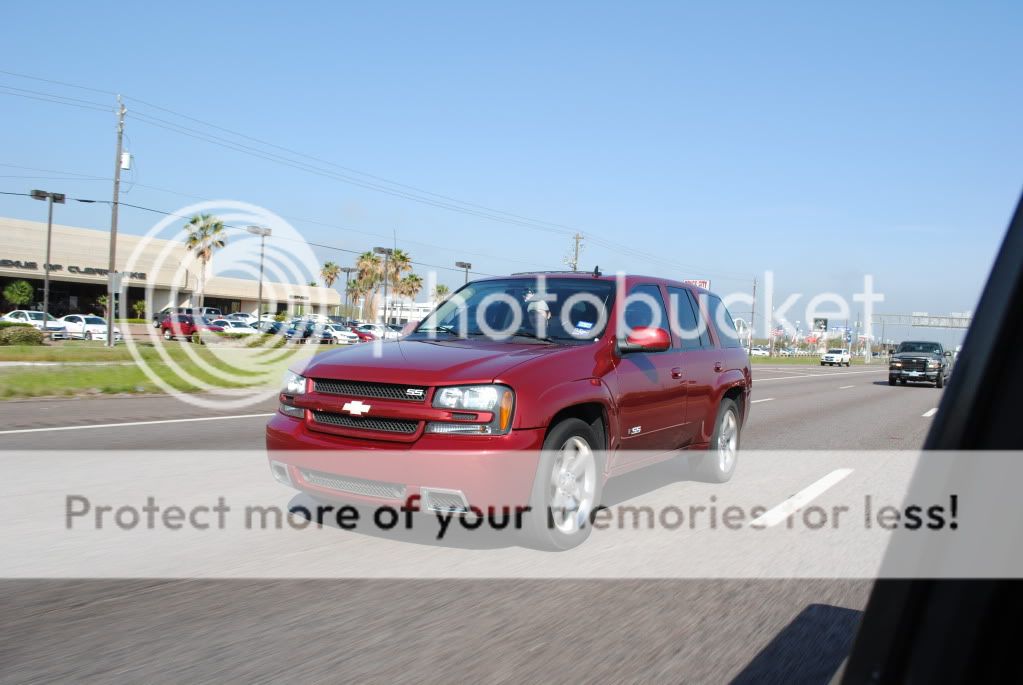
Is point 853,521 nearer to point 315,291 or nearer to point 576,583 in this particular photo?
point 576,583

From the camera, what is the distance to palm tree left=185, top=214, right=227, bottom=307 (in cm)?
6372

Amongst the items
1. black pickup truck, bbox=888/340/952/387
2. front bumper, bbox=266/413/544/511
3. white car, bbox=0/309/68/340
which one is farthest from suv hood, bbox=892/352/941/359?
white car, bbox=0/309/68/340

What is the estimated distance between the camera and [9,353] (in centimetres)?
2752

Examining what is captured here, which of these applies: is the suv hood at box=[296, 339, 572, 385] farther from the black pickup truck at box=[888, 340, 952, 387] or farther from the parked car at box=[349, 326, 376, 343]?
the parked car at box=[349, 326, 376, 343]

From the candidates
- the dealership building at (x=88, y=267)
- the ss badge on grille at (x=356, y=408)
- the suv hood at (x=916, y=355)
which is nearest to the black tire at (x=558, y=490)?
the ss badge on grille at (x=356, y=408)

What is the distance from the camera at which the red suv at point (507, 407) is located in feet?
15.6

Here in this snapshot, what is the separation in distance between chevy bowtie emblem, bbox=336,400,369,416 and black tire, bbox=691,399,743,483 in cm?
376

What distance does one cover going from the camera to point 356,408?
16.5ft

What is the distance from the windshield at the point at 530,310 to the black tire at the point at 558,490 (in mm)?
947

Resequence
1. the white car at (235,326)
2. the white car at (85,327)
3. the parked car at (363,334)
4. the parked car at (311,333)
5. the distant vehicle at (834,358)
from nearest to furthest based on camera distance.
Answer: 1. the white car at (85,327)
2. the white car at (235,326)
3. the parked car at (311,333)
4. the parked car at (363,334)
5. the distant vehicle at (834,358)

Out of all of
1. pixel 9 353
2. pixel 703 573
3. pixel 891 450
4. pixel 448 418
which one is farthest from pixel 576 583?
pixel 9 353

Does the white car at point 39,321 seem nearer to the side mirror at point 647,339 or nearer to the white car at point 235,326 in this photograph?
the white car at point 235,326

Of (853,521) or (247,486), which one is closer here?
(853,521)

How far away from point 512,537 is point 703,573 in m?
1.24
